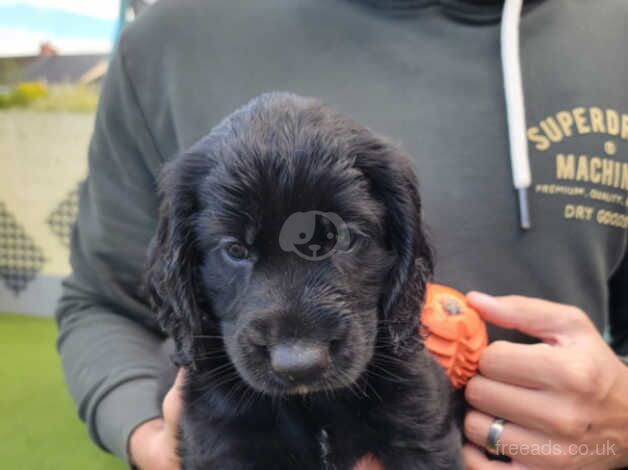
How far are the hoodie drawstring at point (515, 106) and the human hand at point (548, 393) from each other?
0.27 metres

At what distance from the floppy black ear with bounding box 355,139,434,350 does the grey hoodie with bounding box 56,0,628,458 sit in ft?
1.04

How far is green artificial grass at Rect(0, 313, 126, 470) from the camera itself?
2338 mm

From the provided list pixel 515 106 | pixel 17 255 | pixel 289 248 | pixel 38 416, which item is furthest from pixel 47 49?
pixel 289 248

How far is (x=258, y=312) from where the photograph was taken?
98 cm

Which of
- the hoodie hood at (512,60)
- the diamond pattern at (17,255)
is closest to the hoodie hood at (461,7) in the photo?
the hoodie hood at (512,60)

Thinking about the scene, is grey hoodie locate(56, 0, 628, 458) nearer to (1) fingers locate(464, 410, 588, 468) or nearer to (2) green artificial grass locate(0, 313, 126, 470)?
(1) fingers locate(464, 410, 588, 468)

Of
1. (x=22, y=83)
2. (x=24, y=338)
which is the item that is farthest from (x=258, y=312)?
(x=22, y=83)

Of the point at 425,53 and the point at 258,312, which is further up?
the point at 425,53

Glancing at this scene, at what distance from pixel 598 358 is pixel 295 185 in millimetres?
835

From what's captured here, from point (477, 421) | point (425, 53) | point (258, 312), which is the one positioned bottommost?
point (477, 421)

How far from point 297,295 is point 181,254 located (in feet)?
1.03

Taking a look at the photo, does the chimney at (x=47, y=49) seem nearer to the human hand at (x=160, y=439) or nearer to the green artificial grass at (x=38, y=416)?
the green artificial grass at (x=38, y=416)

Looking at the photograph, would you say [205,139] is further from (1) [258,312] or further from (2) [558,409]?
(2) [558,409]

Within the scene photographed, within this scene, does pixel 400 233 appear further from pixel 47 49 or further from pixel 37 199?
pixel 47 49
